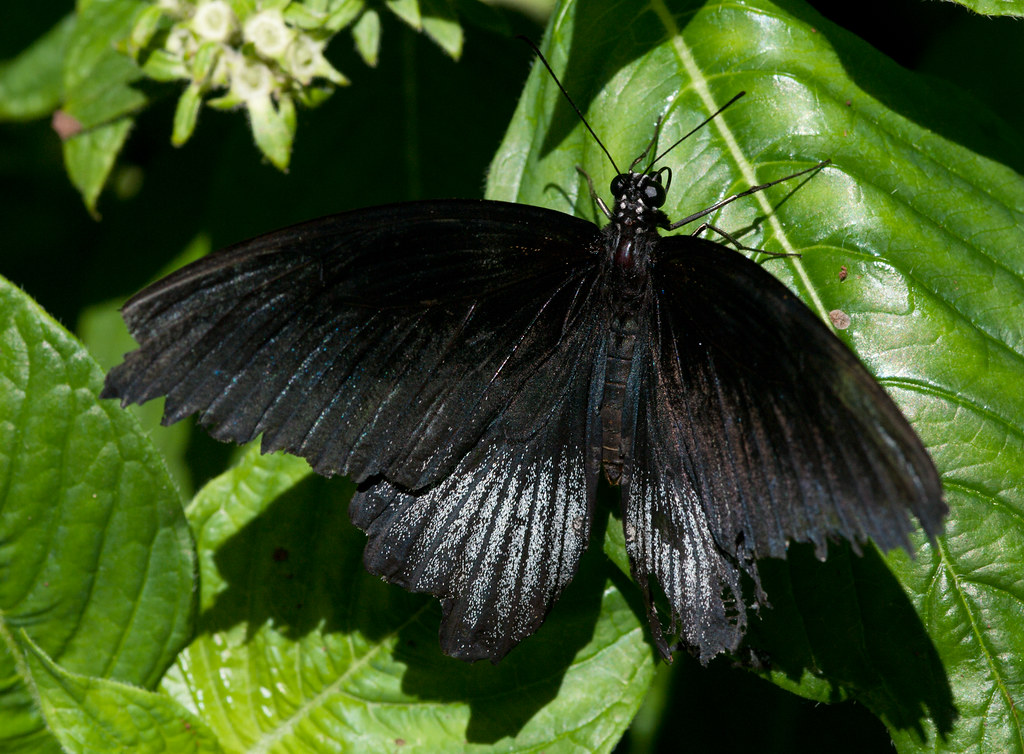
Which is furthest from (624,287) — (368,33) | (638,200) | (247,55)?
(247,55)

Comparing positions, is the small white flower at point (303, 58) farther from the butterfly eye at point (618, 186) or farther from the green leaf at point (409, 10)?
the butterfly eye at point (618, 186)

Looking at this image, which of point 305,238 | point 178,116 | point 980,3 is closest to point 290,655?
point 305,238

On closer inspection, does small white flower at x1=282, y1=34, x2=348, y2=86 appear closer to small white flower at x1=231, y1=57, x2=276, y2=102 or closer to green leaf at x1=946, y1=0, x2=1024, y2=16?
small white flower at x1=231, y1=57, x2=276, y2=102

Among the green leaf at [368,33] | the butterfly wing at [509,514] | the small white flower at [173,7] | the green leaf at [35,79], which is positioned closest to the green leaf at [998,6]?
the butterfly wing at [509,514]

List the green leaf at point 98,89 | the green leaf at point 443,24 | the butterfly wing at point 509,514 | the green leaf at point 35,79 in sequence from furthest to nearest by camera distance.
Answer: the green leaf at point 35,79
the green leaf at point 98,89
the green leaf at point 443,24
the butterfly wing at point 509,514

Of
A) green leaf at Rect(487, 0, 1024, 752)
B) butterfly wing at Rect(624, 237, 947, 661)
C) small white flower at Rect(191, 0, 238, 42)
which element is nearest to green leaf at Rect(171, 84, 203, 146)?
small white flower at Rect(191, 0, 238, 42)

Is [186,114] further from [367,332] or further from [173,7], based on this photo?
[367,332]
